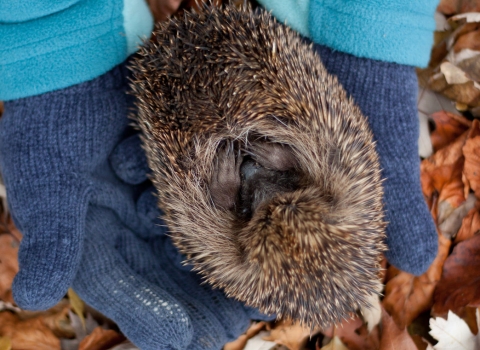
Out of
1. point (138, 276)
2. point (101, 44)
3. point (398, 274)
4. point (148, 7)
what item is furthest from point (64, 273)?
point (398, 274)

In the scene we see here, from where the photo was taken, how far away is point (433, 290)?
271 cm

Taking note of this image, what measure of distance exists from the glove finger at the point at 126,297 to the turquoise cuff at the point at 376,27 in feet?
5.54

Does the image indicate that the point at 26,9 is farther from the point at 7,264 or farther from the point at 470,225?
the point at 470,225

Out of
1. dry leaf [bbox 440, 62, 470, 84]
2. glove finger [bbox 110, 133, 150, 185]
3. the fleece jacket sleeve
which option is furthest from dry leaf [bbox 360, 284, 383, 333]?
the fleece jacket sleeve

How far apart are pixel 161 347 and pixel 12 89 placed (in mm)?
1613

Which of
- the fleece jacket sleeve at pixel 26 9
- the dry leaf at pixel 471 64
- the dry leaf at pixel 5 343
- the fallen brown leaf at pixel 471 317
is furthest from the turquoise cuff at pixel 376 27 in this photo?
the dry leaf at pixel 5 343

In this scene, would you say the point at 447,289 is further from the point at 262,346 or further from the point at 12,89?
the point at 12,89

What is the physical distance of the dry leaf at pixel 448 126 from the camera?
111 inches

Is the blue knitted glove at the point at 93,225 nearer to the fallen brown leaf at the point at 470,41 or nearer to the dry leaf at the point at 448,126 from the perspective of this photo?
the dry leaf at the point at 448,126

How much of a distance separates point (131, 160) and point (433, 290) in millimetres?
2038

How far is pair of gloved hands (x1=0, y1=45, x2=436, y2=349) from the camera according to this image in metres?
2.24

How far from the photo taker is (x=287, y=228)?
5.88ft

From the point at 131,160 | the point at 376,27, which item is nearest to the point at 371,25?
the point at 376,27

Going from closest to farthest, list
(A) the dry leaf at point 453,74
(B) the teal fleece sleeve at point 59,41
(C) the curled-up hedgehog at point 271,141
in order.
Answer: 1. (C) the curled-up hedgehog at point 271,141
2. (B) the teal fleece sleeve at point 59,41
3. (A) the dry leaf at point 453,74
